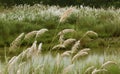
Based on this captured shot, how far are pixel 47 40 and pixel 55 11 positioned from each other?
3.20 metres

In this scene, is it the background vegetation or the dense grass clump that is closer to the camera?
the dense grass clump

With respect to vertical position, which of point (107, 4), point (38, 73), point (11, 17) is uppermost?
point (38, 73)

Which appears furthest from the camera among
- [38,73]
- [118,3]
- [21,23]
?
[118,3]

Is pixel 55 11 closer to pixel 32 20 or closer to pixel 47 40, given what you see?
Result: pixel 32 20

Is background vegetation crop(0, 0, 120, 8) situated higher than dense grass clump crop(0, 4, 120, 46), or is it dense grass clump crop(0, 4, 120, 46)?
dense grass clump crop(0, 4, 120, 46)

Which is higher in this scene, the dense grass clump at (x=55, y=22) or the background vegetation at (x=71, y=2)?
the dense grass clump at (x=55, y=22)

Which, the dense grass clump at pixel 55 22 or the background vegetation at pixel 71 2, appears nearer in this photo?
the dense grass clump at pixel 55 22

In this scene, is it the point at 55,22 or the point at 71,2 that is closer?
the point at 55,22

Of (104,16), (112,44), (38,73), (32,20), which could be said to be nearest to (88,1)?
(104,16)

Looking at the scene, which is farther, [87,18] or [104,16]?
[104,16]

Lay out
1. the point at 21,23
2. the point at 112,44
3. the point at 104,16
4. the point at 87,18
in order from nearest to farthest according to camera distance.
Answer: the point at 112,44 < the point at 21,23 < the point at 87,18 < the point at 104,16

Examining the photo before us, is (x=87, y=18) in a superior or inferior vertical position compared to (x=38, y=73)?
inferior

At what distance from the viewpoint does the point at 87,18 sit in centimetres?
1538

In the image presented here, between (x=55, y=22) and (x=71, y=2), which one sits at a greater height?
(x=55, y=22)
